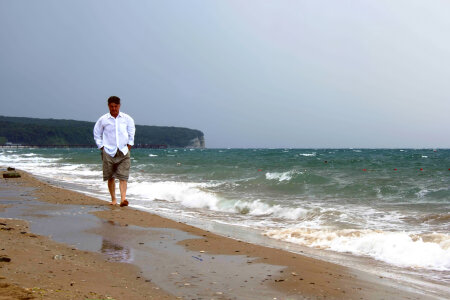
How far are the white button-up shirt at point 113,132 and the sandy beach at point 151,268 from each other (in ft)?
6.30

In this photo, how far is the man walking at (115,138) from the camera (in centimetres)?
784

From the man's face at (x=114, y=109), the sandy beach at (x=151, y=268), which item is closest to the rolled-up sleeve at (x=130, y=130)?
the man's face at (x=114, y=109)

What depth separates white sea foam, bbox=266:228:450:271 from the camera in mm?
5941

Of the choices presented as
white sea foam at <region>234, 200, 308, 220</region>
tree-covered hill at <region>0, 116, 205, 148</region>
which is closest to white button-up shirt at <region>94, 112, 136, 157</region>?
white sea foam at <region>234, 200, 308, 220</region>

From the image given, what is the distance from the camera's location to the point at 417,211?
34.7ft

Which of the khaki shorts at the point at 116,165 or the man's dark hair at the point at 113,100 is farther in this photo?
the khaki shorts at the point at 116,165

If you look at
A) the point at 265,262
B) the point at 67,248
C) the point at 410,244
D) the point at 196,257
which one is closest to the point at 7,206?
the point at 67,248

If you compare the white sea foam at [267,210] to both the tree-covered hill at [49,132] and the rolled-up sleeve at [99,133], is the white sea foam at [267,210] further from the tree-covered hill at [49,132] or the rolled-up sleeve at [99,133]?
the tree-covered hill at [49,132]

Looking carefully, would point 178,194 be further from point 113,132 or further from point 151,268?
point 151,268

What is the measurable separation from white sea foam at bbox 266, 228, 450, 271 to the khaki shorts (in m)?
2.90

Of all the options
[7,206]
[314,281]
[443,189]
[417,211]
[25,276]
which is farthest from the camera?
[443,189]

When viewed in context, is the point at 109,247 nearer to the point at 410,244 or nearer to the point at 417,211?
the point at 410,244

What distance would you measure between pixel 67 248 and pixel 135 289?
63.0 inches

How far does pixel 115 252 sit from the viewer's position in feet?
14.8
